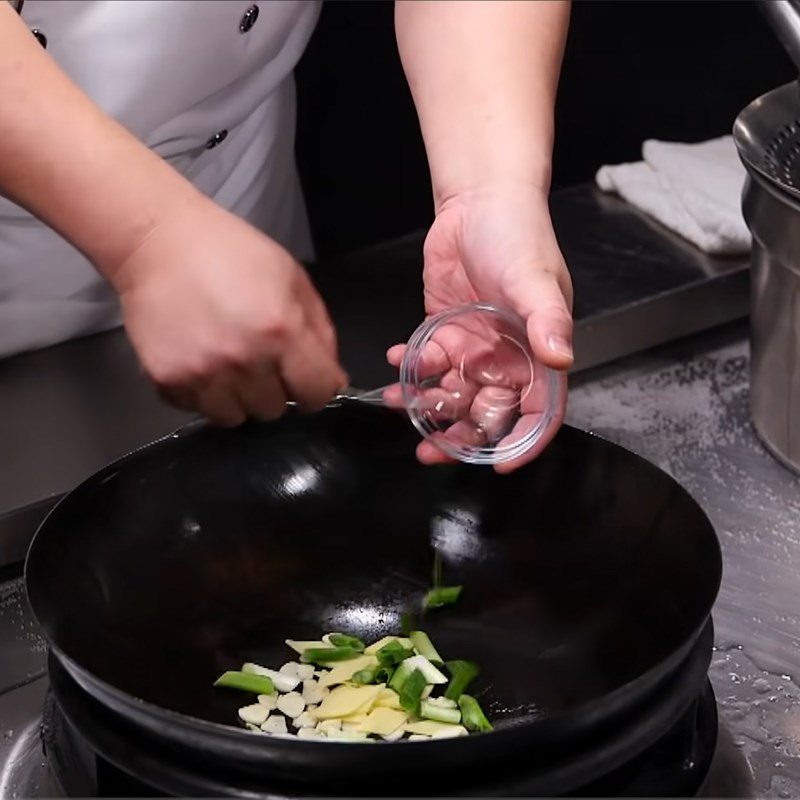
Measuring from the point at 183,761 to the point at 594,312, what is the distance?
2.17 ft

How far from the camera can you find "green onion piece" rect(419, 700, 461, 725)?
30.0 inches

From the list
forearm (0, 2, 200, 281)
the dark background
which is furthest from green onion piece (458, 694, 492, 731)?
the dark background

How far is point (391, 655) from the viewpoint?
31.6 inches

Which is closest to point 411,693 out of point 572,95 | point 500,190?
point 500,190

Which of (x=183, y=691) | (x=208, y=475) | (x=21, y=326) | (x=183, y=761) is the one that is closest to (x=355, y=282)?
(x=21, y=326)

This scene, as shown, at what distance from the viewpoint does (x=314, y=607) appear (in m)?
0.86

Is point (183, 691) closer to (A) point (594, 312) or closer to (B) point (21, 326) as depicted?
(B) point (21, 326)

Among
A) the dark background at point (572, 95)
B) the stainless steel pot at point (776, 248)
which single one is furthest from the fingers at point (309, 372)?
the dark background at point (572, 95)

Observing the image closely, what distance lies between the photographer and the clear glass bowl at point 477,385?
847 mm

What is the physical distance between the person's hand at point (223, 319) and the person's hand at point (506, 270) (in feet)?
0.48

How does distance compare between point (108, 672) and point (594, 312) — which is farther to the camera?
point (594, 312)

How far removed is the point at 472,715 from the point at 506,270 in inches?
10.9

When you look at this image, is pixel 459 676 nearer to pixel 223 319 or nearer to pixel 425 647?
pixel 425 647

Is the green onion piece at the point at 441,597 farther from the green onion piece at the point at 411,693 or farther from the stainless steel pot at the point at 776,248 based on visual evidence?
the stainless steel pot at the point at 776,248
